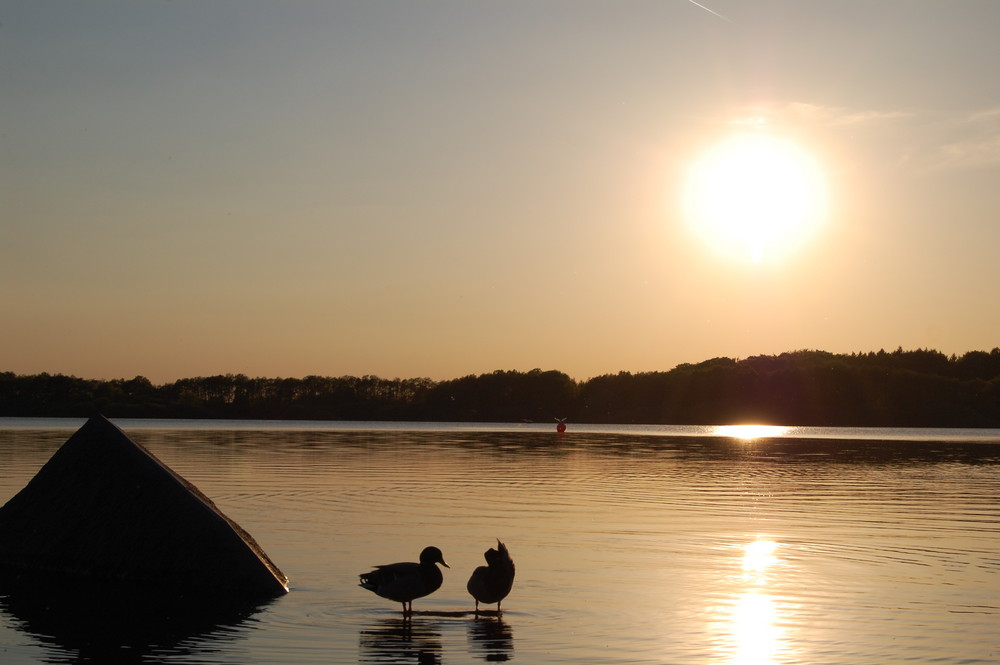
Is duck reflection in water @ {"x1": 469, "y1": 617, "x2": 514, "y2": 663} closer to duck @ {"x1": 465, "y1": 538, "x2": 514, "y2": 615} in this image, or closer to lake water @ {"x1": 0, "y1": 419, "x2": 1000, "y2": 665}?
lake water @ {"x1": 0, "y1": 419, "x2": 1000, "y2": 665}

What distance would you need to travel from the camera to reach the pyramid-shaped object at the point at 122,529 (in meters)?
16.4

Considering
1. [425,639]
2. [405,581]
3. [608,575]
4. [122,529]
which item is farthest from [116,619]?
[608,575]

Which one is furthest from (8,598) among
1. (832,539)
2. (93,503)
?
(832,539)

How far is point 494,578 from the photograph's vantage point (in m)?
14.7

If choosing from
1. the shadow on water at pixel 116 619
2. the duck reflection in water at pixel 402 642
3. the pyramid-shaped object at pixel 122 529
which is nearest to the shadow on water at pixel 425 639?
the duck reflection in water at pixel 402 642

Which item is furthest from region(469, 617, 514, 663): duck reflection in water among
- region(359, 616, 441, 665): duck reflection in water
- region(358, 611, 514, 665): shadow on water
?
region(359, 616, 441, 665): duck reflection in water

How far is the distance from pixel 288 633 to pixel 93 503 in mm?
5591

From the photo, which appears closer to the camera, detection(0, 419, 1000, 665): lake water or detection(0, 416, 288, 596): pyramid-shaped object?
detection(0, 419, 1000, 665): lake water

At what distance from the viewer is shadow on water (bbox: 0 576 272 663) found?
12461 mm

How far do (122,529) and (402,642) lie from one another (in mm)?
6075

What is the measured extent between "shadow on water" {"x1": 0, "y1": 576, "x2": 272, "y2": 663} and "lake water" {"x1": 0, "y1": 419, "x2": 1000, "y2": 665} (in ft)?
0.20

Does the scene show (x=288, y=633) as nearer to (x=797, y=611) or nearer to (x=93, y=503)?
(x=93, y=503)

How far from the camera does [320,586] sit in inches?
658

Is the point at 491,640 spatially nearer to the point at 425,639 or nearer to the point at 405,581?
the point at 425,639
